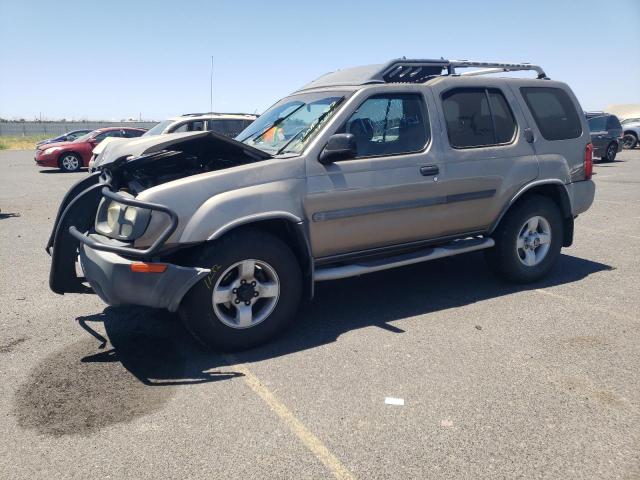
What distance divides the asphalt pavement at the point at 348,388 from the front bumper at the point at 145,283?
0.50m

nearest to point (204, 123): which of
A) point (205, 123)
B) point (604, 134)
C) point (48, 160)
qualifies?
point (205, 123)

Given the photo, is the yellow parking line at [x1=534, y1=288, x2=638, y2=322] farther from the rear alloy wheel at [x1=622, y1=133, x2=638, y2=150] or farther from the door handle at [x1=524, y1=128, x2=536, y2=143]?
the rear alloy wheel at [x1=622, y1=133, x2=638, y2=150]

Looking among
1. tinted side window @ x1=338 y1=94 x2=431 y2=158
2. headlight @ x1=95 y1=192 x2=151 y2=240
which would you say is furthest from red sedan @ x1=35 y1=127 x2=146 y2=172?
tinted side window @ x1=338 y1=94 x2=431 y2=158

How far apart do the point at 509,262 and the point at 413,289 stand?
99 centimetres

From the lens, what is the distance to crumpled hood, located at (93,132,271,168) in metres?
4.05

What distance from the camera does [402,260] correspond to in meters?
4.81

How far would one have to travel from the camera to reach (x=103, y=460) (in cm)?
284

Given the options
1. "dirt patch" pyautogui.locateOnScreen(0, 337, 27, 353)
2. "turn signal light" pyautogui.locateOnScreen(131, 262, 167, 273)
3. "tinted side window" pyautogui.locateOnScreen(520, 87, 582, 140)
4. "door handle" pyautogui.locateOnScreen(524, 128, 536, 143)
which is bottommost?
"dirt patch" pyautogui.locateOnScreen(0, 337, 27, 353)

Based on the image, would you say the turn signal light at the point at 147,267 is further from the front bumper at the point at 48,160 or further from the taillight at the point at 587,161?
the front bumper at the point at 48,160

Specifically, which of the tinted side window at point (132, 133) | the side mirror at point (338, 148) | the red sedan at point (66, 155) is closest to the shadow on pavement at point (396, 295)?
the side mirror at point (338, 148)

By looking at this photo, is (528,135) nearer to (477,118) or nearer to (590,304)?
(477,118)

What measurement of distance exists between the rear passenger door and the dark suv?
16.4 m

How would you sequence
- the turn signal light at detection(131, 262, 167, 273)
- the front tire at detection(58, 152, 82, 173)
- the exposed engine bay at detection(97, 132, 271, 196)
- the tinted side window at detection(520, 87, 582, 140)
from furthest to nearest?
the front tire at detection(58, 152, 82, 173) < the tinted side window at detection(520, 87, 582, 140) < the exposed engine bay at detection(97, 132, 271, 196) < the turn signal light at detection(131, 262, 167, 273)

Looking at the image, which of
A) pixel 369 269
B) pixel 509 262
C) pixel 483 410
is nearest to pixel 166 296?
pixel 369 269
